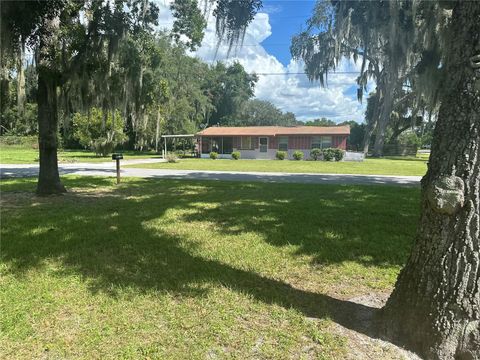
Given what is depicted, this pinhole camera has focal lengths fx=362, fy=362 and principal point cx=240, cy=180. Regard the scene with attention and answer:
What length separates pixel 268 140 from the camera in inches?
1213

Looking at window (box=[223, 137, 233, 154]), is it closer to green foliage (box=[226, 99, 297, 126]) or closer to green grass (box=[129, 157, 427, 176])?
green grass (box=[129, 157, 427, 176])

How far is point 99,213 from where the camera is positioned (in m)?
6.54

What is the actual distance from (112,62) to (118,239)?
571 cm

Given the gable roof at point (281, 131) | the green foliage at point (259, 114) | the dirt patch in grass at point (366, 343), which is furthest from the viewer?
the green foliage at point (259, 114)

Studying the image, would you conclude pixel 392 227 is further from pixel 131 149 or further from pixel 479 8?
pixel 131 149

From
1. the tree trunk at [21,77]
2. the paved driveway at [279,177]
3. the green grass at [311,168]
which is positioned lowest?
the paved driveway at [279,177]

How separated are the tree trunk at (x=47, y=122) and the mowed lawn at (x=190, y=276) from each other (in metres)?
1.29

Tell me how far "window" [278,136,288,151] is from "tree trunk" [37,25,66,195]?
23.3 m

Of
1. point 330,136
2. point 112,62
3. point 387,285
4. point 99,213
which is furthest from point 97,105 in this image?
point 330,136

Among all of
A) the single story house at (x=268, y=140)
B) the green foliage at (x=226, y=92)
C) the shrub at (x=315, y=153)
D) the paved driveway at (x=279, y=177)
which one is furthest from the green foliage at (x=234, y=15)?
the green foliage at (x=226, y=92)

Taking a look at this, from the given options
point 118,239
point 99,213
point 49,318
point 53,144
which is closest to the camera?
point 49,318

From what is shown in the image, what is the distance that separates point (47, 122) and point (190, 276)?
6.43 meters

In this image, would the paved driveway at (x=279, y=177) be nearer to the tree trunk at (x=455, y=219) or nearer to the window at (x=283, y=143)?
the tree trunk at (x=455, y=219)

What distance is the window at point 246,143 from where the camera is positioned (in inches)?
1239
